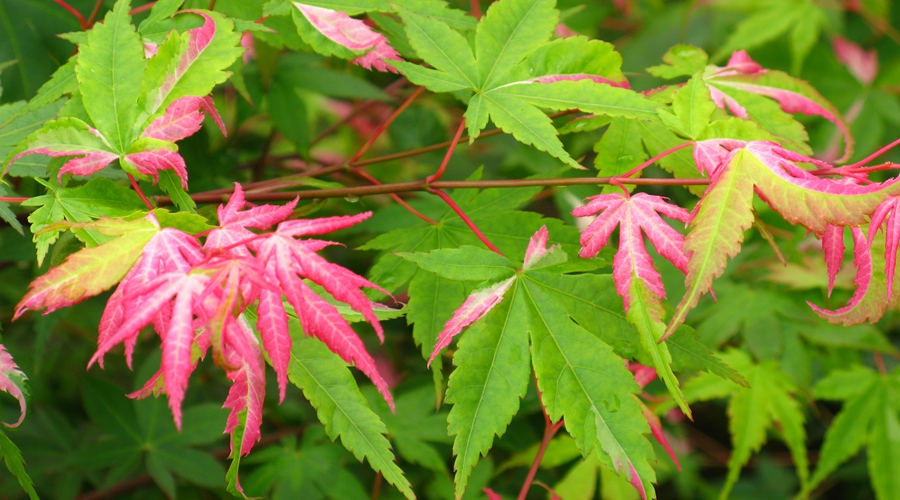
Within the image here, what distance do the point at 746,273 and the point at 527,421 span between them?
1.93 feet

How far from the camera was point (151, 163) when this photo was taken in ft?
2.27

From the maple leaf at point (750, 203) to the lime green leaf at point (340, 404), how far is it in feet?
0.98

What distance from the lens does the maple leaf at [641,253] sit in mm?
650

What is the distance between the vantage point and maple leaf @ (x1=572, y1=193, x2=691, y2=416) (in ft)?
2.13

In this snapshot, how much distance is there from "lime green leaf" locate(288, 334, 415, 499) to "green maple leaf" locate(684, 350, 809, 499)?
30.8 inches

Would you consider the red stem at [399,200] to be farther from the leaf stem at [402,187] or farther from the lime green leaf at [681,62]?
the lime green leaf at [681,62]

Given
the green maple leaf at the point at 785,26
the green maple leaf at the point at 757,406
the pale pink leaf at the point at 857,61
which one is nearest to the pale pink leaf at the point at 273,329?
the green maple leaf at the point at 757,406

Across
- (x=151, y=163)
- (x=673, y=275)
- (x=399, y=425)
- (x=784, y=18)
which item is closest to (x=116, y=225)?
(x=151, y=163)

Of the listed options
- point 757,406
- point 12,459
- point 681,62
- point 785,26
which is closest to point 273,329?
point 12,459

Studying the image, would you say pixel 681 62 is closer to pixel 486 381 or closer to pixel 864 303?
pixel 864 303

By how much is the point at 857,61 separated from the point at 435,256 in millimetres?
1815

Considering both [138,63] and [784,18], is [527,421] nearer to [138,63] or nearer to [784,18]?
[138,63]

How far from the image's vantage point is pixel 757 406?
126 centimetres

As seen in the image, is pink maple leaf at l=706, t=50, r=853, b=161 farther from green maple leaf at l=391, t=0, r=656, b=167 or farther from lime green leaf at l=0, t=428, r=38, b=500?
lime green leaf at l=0, t=428, r=38, b=500
